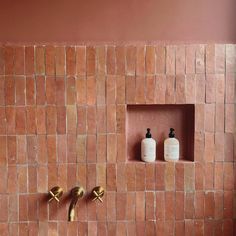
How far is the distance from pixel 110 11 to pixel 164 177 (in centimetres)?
75

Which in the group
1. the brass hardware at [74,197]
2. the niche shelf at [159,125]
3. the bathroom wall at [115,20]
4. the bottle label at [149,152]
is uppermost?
the bathroom wall at [115,20]

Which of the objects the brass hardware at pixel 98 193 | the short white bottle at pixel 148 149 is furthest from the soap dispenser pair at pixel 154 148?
the brass hardware at pixel 98 193

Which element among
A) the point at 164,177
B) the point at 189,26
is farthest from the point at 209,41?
the point at 164,177

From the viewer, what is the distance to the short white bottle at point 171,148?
134 cm

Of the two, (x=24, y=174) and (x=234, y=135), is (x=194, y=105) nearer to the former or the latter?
(x=234, y=135)

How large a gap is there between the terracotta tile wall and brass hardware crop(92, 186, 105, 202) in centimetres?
3

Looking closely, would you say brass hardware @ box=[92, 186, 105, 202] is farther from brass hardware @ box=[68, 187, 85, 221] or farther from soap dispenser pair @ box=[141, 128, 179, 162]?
soap dispenser pair @ box=[141, 128, 179, 162]

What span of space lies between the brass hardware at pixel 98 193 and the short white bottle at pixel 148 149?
9.0 inches

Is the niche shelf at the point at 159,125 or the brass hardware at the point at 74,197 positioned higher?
the niche shelf at the point at 159,125

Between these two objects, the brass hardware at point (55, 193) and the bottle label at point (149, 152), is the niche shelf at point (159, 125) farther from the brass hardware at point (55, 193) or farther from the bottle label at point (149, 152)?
the brass hardware at point (55, 193)

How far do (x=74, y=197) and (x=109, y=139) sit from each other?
29cm

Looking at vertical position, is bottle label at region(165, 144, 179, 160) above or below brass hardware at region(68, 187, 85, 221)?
above

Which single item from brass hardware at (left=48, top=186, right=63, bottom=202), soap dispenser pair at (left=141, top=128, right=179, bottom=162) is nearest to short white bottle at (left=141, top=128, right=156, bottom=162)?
soap dispenser pair at (left=141, top=128, right=179, bottom=162)

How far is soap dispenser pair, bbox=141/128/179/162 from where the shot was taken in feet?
4.41
